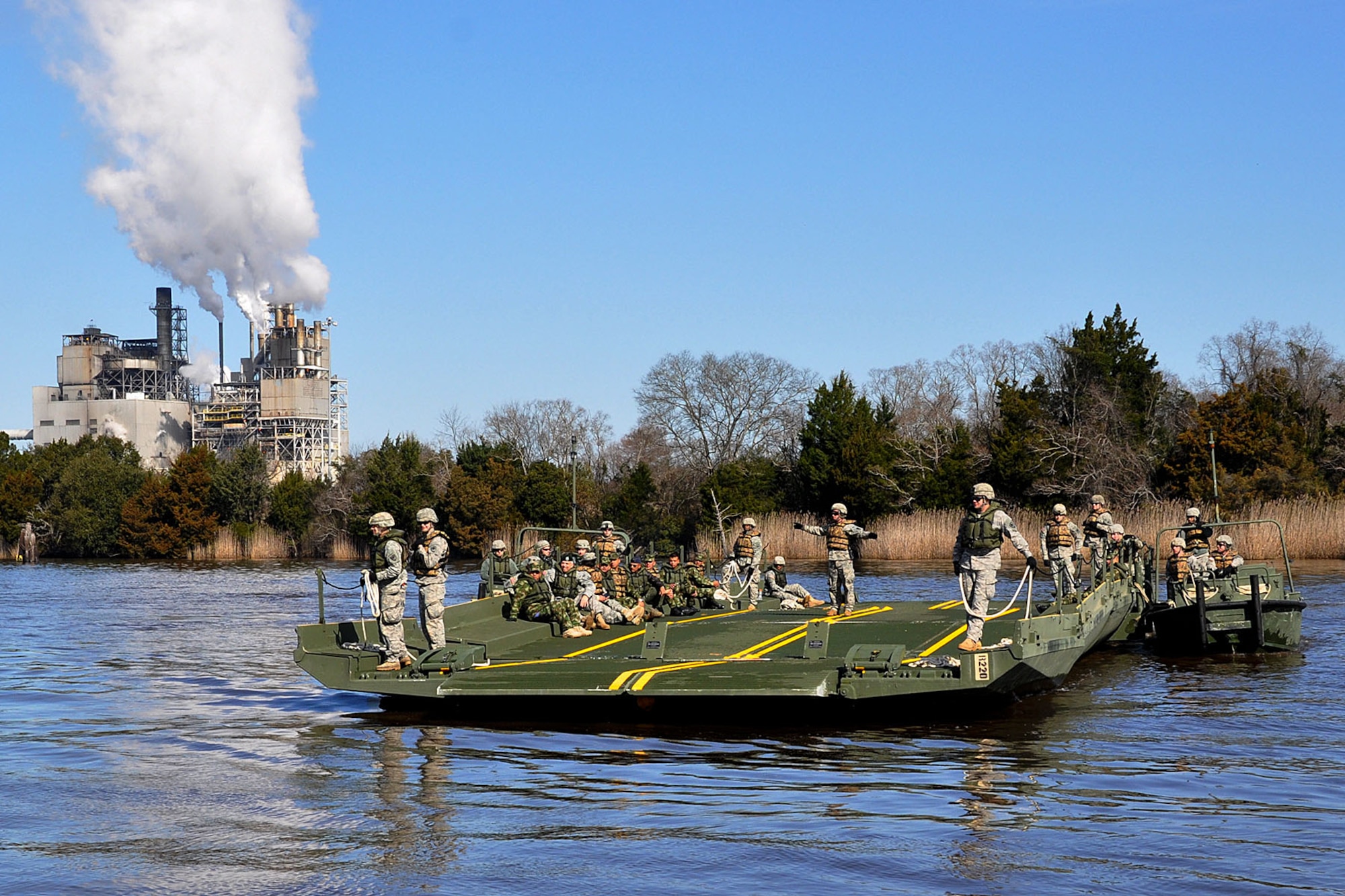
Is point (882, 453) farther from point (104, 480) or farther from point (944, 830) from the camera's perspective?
point (944, 830)

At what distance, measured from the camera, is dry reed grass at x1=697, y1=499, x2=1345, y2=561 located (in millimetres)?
38125

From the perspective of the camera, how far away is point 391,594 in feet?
50.0

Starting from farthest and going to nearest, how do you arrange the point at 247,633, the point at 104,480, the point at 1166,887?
the point at 104,480
the point at 247,633
the point at 1166,887

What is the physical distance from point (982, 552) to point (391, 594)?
6239 mm

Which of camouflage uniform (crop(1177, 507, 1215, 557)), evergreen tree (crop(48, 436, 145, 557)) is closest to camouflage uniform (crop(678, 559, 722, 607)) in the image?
camouflage uniform (crop(1177, 507, 1215, 557))

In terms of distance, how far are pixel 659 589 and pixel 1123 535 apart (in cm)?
776

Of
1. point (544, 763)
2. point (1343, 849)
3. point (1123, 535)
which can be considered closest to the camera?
point (1343, 849)

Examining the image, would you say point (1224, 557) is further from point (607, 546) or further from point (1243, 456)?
point (1243, 456)

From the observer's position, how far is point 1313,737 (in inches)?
552

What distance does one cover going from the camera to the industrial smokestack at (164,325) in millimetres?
102000

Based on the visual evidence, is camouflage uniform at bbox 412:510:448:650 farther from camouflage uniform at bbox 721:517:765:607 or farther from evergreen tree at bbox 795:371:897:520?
evergreen tree at bbox 795:371:897:520

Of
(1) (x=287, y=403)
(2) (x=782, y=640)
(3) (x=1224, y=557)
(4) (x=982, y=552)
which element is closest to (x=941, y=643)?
(2) (x=782, y=640)

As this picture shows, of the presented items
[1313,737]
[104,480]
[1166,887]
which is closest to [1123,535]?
[1313,737]

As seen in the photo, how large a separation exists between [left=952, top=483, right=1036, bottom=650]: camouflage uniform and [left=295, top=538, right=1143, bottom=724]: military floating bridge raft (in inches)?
16.5
